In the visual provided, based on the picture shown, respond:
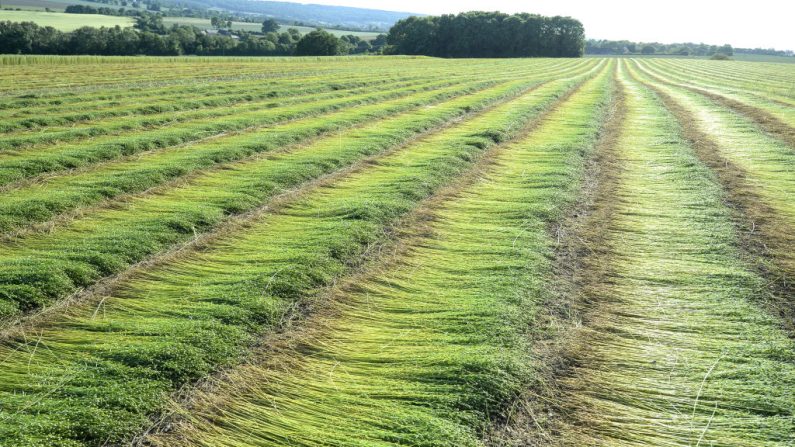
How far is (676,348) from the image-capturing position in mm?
4945

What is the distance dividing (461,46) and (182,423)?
319ft

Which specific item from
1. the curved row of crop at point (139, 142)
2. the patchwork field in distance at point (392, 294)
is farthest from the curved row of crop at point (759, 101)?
the curved row of crop at point (139, 142)

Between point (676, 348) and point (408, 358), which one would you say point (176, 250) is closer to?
point (408, 358)

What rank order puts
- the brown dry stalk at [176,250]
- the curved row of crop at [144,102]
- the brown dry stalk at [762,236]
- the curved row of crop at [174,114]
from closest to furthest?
the brown dry stalk at [176,250], the brown dry stalk at [762,236], the curved row of crop at [174,114], the curved row of crop at [144,102]

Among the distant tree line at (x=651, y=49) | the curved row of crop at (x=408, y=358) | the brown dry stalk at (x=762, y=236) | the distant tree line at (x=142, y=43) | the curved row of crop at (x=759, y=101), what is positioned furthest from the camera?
the distant tree line at (x=651, y=49)

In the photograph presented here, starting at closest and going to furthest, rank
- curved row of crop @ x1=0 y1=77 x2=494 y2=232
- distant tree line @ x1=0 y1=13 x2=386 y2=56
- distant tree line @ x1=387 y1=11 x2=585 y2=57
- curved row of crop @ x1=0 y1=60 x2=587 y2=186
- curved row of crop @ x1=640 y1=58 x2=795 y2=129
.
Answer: curved row of crop @ x1=0 y1=77 x2=494 y2=232 < curved row of crop @ x1=0 y1=60 x2=587 y2=186 < curved row of crop @ x1=640 y1=58 x2=795 y2=129 < distant tree line @ x1=0 y1=13 x2=386 y2=56 < distant tree line @ x1=387 y1=11 x2=585 y2=57

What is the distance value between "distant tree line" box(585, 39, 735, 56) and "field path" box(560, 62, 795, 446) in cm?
12966

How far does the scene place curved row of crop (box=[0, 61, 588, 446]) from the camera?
3.90 metres

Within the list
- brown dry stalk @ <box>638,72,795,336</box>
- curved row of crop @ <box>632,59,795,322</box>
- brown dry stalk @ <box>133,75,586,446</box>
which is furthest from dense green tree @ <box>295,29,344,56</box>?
brown dry stalk @ <box>133,75,586,446</box>

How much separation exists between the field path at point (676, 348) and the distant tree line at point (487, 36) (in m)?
92.1

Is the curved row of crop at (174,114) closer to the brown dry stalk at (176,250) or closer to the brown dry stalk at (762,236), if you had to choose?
the brown dry stalk at (176,250)

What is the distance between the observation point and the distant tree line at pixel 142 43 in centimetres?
5888

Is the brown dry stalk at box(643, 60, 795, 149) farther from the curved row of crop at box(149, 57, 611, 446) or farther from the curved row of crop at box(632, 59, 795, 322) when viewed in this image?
the curved row of crop at box(149, 57, 611, 446)

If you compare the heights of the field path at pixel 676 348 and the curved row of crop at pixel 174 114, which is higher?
the curved row of crop at pixel 174 114
